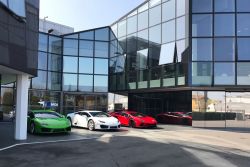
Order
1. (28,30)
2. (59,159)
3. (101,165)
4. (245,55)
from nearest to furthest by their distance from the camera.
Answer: (101,165), (59,159), (28,30), (245,55)

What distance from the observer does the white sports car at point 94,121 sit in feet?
70.3

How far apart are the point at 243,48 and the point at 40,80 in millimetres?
17623

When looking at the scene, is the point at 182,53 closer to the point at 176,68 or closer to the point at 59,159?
the point at 176,68

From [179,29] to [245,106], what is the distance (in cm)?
783

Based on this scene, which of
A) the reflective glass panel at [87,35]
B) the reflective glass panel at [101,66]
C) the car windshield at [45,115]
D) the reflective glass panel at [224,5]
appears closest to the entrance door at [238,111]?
the reflective glass panel at [224,5]

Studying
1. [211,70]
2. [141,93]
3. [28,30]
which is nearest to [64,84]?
[141,93]

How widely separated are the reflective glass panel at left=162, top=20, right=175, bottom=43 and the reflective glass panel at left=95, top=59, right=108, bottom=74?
7.90m

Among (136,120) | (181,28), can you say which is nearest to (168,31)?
(181,28)

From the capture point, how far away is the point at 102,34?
36.1 metres

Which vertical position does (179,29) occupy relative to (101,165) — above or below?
above

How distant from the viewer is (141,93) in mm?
34688

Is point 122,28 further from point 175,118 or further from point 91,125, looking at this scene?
point 91,125

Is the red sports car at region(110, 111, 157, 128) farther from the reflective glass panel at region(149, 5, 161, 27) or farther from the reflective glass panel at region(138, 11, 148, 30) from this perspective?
the reflective glass panel at region(138, 11, 148, 30)

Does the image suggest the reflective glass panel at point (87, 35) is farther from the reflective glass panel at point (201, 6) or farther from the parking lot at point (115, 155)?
the parking lot at point (115, 155)
